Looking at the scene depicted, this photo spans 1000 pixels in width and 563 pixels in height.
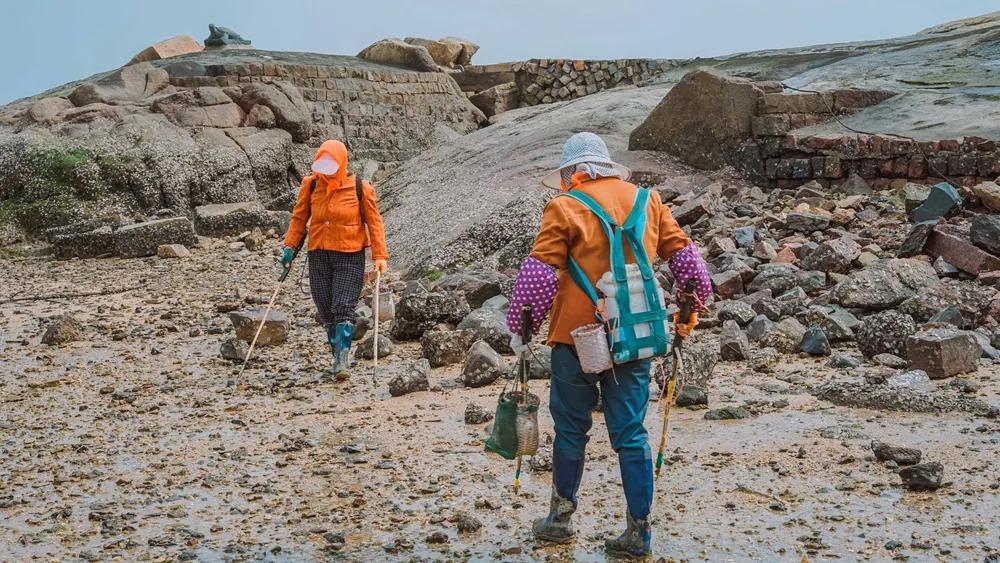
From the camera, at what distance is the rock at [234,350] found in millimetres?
8367

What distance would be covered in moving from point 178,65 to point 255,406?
1526 cm

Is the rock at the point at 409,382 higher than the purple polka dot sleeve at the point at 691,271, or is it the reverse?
the purple polka dot sleeve at the point at 691,271

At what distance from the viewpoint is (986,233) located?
28.8 feet

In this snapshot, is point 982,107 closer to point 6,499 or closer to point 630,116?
point 630,116

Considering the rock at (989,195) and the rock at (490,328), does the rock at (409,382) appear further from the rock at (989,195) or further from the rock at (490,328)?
the rock at (989,195)

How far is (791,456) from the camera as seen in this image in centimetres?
525

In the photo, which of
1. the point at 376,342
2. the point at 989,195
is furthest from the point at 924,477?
the point at 989,195

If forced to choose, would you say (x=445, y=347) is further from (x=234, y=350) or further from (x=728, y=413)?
(x=728, y=413)

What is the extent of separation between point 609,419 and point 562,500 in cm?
41

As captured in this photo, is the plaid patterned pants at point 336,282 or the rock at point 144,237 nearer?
the plaid patterned pants at point 336,282

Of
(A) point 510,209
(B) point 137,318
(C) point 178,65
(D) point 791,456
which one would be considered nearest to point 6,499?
(D) point 791,456

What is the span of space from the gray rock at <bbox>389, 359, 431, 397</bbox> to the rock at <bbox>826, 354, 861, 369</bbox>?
264cm

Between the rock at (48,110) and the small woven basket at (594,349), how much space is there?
15.9 metres

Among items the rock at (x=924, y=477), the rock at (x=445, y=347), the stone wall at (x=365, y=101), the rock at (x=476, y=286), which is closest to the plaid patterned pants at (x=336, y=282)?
the rock at (x=445, y=347)
